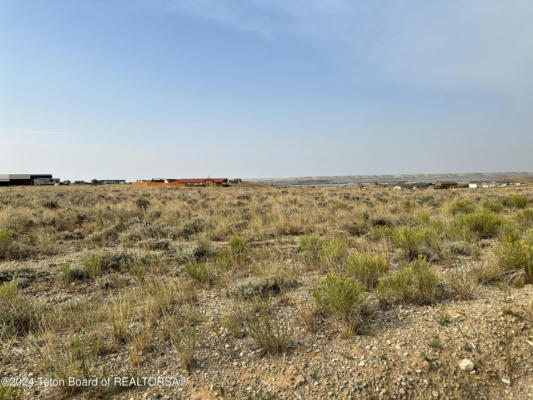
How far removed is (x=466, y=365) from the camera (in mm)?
2980

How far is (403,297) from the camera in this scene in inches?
176

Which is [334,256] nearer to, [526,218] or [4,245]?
[526,218]

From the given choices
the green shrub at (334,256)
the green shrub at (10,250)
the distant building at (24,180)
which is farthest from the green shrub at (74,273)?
the distant building at (24,180)

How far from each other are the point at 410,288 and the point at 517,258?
2.41 meters

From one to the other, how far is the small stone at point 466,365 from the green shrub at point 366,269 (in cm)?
209

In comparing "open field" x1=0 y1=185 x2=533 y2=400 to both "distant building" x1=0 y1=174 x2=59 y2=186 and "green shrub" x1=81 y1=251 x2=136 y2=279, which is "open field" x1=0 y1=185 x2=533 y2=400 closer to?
"green shrub" x1=81 y1=251 x2=136 y2=279

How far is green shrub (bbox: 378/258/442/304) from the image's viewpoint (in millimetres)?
4430

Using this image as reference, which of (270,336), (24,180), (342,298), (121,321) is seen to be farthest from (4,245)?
(24,180)

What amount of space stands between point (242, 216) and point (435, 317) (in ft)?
33.4

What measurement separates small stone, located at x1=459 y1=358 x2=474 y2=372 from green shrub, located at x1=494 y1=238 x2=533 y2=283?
9.85 ft

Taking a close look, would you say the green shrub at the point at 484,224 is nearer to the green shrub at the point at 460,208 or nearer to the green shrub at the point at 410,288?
the green shrub at the point at 460,208

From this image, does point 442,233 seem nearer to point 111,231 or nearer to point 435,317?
point 435,317

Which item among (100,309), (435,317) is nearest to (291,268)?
(435,317)

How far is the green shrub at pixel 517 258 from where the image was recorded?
16.3ft
